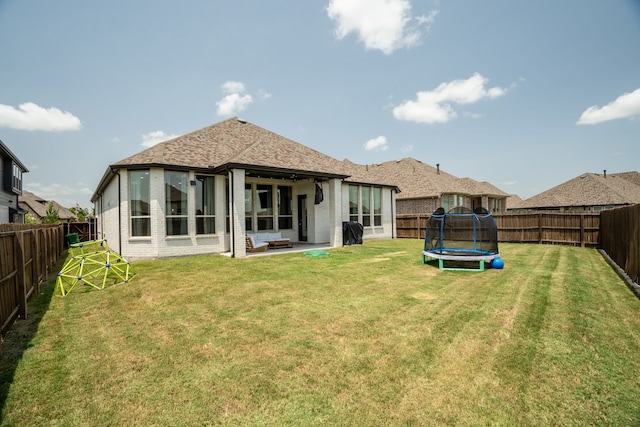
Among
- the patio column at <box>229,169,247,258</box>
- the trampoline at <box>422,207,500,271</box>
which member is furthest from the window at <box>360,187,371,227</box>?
the patio column at <box>229,169,247,258</box>

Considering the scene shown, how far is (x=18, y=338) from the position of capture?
164 inches

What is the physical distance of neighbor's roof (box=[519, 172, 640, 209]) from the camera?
3045 cm

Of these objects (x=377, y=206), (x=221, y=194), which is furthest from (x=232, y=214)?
(x=377, y=206)

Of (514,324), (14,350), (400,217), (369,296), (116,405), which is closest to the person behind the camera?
(116,405)

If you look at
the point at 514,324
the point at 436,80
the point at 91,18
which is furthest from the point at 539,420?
the point at 436,80

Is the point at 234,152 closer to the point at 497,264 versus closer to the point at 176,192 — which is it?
the point at 176,192

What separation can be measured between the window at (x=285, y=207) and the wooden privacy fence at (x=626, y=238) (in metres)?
13.4

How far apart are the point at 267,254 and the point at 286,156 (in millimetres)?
5055

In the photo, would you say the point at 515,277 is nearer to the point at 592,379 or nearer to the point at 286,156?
the point at 592,379

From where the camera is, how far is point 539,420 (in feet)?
7.66

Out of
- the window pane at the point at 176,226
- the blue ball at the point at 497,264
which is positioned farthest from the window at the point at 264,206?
the blue ball at the point at 497,264

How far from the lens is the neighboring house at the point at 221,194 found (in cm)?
1130

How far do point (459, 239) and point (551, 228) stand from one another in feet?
15.9

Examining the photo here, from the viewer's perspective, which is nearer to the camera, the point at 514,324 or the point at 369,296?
the point at 514,324
